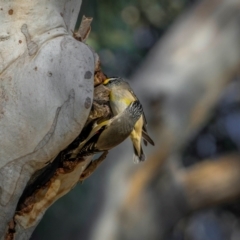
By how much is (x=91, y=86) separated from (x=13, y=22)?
0.16 metres

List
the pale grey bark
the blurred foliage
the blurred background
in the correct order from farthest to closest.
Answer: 1. the blurred foliage
2. the blurred background
3. the pale grey bark

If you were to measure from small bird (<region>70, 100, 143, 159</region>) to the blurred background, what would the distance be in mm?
1129

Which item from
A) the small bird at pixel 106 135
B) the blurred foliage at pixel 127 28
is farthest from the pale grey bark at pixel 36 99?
the blurred foliage at pixel 127 28

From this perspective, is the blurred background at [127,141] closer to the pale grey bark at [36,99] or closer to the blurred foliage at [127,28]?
the blurred foliage at [127,28]

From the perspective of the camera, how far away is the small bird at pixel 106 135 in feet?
3.47

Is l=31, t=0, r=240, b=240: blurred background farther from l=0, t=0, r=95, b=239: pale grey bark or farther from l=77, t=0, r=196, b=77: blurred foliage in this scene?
l=0, t=0, r=95, b=239: pale grey bark

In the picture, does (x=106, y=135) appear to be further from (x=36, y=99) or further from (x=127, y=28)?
(x=127, y=28)

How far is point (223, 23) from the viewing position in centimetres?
224

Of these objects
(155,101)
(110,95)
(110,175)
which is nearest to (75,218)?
(110,175)

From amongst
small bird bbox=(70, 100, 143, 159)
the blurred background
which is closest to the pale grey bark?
small bird bbox=(70, 100, 143, 159)

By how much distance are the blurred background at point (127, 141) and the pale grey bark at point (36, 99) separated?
1247 millimetres

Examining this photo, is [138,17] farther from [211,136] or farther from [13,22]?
[13,22]

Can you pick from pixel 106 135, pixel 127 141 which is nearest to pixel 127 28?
pixel 127 141

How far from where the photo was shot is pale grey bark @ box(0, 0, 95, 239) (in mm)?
976
